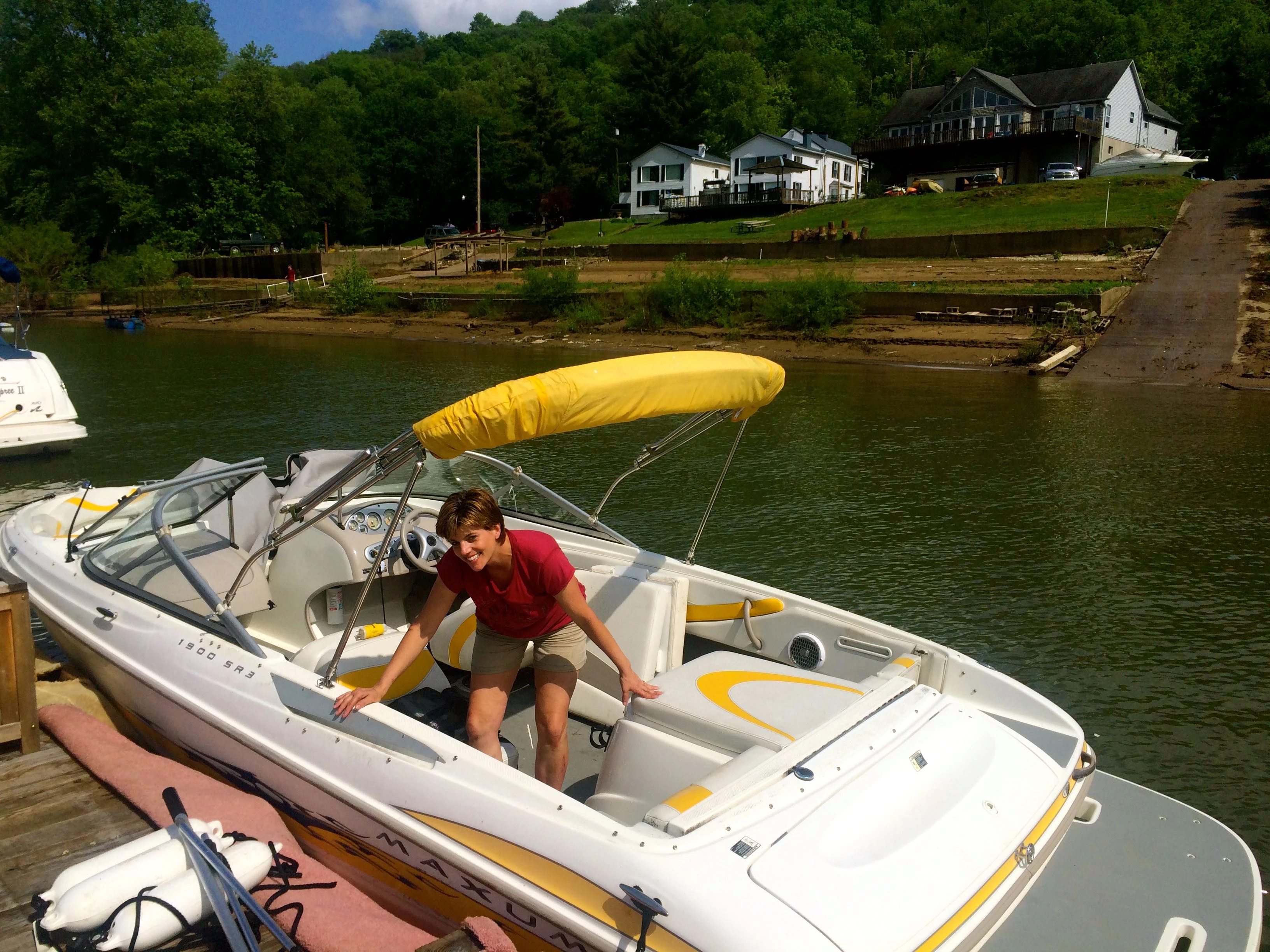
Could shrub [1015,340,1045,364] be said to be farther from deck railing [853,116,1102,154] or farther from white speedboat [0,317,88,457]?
deck railing [853,116,1102,154]

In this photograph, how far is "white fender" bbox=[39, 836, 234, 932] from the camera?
3410mm

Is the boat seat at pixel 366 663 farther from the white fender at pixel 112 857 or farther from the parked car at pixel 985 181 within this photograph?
the parked car at pixel 985 181

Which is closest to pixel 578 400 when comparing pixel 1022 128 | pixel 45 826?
pixel 45 826

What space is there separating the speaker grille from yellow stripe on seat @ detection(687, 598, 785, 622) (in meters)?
0.18

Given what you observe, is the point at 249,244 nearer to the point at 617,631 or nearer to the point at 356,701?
the point at 617,631

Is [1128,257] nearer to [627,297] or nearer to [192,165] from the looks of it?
[627,297]

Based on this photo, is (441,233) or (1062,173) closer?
(1062,173)

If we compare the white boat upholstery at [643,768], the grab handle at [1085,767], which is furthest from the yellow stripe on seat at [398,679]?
the grab handle at [1085,767]

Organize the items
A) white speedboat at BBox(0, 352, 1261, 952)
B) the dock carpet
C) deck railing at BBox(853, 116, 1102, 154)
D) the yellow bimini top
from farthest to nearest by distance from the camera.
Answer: deck railing at BBox(853, 116, 1102, 154) → the dock carpet → the yellow bimini top → white speedboat at BBox(0, 352, 1261, 952)

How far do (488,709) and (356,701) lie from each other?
0.50 m

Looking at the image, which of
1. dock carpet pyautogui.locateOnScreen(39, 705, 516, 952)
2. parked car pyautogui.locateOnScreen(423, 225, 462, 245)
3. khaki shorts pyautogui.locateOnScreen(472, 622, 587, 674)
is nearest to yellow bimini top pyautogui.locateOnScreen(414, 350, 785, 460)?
khaki shorts pyautogui.locateOnScreen(472, 622, 587, 674)

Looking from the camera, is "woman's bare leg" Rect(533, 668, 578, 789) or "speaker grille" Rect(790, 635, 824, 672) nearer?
"woman's bare leg" Rect(533, 668, 578, 789)

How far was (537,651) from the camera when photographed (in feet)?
12.5

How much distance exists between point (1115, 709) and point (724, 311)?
2245 cm
